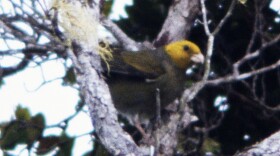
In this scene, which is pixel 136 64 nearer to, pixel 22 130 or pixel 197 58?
pixel 197 58

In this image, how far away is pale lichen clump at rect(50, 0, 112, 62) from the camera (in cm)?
457

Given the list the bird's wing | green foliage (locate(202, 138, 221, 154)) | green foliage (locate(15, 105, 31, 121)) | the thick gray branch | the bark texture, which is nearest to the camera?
the thick gray branch

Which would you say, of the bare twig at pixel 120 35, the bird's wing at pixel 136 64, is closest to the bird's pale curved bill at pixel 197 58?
the bird's wing at pixel 136 64

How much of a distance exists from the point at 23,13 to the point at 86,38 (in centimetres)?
36

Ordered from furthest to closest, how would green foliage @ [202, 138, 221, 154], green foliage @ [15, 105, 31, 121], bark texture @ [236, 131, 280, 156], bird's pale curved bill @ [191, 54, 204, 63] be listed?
bird's pale curved bill @ [191, 54, 204, 63] → green foliage @ [202, 138, 221, 154] → green foliage @ [15, 105, 31, 121] → bark texture @ [236, 131, 280, 156]

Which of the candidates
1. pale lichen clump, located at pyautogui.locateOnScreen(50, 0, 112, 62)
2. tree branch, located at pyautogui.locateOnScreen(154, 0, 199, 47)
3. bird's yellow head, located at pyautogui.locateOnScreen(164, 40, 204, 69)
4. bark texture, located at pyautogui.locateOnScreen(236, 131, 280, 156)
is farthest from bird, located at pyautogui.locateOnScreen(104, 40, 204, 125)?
bark texture, located at pyautogui.locateOnScreen(236, 131, 280, 156)

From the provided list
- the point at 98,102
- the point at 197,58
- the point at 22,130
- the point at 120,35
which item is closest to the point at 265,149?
the point at 98,102

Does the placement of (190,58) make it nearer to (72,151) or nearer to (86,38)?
(72,151)

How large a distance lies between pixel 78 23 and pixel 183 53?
1.88 m

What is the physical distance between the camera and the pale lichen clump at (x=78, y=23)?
4574 mm

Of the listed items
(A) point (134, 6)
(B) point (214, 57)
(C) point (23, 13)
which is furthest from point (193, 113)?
(C) point (23, 13)

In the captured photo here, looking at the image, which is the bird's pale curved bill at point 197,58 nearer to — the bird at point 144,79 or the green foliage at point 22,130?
the bird at point 144,79

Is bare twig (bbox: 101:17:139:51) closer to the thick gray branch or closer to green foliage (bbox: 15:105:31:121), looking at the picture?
green foliage (bbox: 15:105:31:121)

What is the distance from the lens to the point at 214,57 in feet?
21.3
